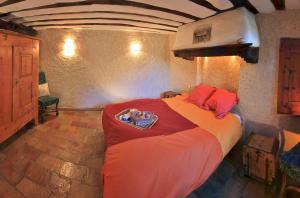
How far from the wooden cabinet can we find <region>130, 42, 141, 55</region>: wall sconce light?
2.13 metres

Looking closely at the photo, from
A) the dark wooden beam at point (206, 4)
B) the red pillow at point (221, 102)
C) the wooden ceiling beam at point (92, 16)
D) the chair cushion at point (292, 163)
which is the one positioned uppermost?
the wooden ceiling beam at point (92, 16)

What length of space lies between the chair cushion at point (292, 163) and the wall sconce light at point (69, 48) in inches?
177

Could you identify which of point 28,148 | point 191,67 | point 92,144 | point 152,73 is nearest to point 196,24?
point 191,67

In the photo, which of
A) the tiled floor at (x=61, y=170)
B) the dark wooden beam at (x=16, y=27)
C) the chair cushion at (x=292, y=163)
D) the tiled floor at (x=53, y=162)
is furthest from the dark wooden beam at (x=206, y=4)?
the dark wooden beam at (x=16, y=27)

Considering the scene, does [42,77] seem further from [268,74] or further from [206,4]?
[268,74]

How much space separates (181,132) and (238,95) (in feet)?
4.41

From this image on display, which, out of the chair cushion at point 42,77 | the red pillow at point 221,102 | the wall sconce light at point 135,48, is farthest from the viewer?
the wall sconce light at point 135,48

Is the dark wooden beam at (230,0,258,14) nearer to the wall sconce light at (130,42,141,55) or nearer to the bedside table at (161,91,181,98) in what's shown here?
the bedside table at (161,91,181,98)

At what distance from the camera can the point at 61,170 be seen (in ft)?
7.68

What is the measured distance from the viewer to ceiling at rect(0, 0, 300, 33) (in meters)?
2.38

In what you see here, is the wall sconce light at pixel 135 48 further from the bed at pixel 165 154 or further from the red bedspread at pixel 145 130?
the bed at pixel 165 154

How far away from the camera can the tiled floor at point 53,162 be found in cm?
200

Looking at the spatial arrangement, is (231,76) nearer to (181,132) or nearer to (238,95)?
(238,95)

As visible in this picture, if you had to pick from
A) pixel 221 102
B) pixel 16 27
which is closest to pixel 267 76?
pixel 221 102
